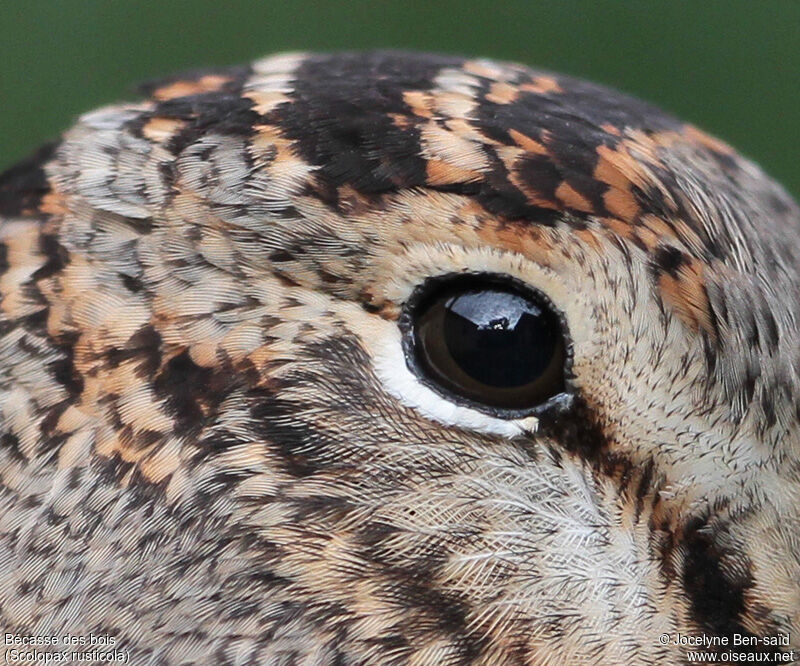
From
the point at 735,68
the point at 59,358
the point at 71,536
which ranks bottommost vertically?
the point at 735,68

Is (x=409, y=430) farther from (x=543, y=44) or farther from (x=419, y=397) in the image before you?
(x=543, y=44)

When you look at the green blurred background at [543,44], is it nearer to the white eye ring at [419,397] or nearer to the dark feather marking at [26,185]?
the dark feather marking at [26,185]

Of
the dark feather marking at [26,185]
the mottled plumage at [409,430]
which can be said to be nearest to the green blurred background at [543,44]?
the dark feather marking at [26,185]

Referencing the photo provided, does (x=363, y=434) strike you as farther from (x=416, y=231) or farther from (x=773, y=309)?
(x=773, y=309)

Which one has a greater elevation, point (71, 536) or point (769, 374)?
point (769, 374)

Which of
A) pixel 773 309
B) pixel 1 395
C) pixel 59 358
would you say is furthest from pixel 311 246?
pixel 773 309

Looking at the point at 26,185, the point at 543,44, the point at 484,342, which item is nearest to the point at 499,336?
the point at 484,342
